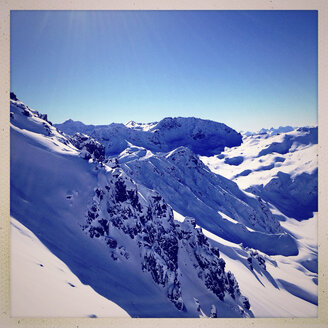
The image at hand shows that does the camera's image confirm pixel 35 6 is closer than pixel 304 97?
Yes

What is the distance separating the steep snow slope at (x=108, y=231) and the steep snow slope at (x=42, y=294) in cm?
89

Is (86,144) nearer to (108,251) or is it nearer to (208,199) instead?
(108,251)

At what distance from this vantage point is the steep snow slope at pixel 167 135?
77.6 meters

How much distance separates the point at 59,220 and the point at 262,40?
36.8ft

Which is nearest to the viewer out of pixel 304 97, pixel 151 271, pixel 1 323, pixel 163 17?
pixel 1 323

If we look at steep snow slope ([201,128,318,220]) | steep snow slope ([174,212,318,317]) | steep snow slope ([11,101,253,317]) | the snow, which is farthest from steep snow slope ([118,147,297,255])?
steep snow slope ([11,101,253,317])

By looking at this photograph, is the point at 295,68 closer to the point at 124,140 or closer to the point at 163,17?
the point at 163,17

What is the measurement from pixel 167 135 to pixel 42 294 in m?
94.6

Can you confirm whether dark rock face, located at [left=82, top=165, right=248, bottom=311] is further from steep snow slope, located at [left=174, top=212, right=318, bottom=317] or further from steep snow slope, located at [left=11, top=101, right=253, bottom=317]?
steep snow slope, located at [left=174, top=212, right=318, bottom=317]

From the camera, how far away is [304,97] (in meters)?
10.1

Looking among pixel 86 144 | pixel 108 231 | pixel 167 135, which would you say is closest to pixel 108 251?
pixel 108 231

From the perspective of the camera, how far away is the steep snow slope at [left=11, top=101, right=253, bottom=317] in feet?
35.0

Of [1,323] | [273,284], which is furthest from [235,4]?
[273,284]

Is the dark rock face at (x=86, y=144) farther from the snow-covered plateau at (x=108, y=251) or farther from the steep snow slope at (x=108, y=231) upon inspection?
the steep snow slope at (x=108, y=231)
